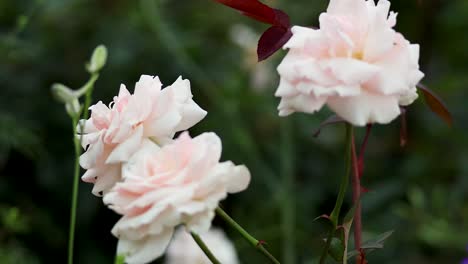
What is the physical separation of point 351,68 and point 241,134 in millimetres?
1142

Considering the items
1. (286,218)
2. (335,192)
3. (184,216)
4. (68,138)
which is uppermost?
(184,216)

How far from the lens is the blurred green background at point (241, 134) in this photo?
1626 millimetres

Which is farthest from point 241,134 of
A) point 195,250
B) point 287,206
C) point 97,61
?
point 97,61

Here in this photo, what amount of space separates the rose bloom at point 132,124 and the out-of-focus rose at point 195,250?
745mm

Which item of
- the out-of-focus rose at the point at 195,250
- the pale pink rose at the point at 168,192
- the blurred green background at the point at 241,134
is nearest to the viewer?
the pale pink rose at the point at 168,192

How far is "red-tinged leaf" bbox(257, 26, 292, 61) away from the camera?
0.60m

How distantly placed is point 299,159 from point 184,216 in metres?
1.39

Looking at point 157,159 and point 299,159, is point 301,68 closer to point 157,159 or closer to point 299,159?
point 157,159

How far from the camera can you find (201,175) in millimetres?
522

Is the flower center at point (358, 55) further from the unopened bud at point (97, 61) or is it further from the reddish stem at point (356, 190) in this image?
the unopened bud at point (97, 61)

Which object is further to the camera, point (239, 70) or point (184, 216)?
point (239, 70)

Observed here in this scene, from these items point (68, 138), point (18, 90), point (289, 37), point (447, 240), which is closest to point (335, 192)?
point (447, 240)

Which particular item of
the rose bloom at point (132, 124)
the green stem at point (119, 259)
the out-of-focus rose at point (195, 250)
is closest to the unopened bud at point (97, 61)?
the rose bloom at point (132, 124)

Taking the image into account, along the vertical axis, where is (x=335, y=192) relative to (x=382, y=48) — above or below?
below
